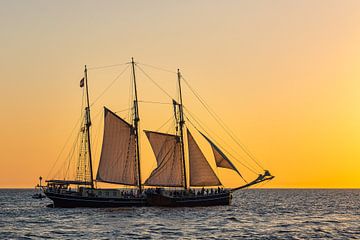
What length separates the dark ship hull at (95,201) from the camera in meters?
112

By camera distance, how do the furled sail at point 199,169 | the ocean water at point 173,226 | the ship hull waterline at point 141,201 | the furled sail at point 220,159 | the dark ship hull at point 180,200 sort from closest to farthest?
the ocean water at point 173,226 < the furled sail at point 220,159 < the dark ship hull at point 180,200 < the ship hull waterline at point 141,201 < the furled sail at point 199,169

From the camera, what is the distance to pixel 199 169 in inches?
4387

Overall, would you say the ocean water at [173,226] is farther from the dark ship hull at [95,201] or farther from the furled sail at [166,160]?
the furled sail at [166,160]

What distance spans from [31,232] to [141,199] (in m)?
43.4

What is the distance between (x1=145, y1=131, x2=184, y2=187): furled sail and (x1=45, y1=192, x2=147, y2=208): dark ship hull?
4.07 metres

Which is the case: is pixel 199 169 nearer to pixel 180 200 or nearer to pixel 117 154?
pixel 180 200

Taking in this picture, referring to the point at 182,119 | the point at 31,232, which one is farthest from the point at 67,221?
→ the point at 182,119

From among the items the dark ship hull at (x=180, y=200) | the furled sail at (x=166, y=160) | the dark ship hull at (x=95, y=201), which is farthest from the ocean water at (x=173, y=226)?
the furled sail at (x=166, y=160)

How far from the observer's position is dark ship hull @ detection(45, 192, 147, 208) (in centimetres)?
11244

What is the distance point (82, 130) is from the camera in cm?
12219

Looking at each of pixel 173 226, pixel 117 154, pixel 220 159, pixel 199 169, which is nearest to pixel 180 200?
pixel 199 169

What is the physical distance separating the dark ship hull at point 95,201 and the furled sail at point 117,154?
3834 millimetres

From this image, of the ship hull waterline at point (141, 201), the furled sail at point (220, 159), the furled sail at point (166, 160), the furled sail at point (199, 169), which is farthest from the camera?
the furled sail at point (166, 160)

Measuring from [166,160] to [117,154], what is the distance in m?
8.96
